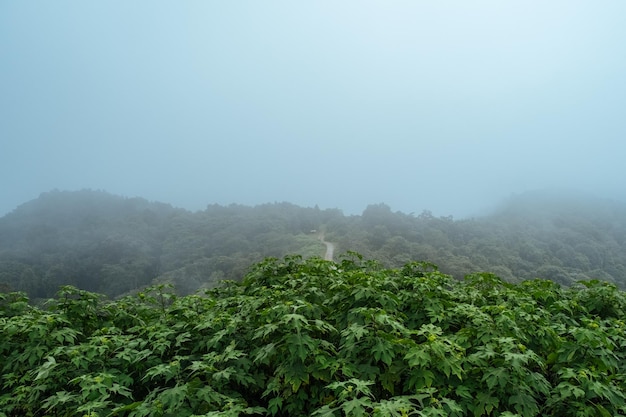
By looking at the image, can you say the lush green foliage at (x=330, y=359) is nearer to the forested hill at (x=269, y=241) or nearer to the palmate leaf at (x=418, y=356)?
the palmate leaf at (x=418, y=356)

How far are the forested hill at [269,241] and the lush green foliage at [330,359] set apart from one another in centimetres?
4242

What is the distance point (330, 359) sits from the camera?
4941 millimetres

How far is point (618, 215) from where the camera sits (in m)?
85.9

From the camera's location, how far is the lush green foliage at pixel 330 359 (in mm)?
4484

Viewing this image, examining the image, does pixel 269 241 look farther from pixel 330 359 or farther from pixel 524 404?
pixel 524 404

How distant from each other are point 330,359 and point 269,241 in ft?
229

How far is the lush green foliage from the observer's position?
14.7 ft

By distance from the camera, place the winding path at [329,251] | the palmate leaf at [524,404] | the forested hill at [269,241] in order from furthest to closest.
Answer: the winding path at [329,251] → the forested hill at [269,241] → the palmate leaf at [524,404]

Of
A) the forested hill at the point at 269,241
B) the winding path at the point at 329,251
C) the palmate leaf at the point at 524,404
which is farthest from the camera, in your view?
the winding path at the point at 329,251

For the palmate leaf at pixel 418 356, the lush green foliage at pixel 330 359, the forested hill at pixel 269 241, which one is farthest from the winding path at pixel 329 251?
the palmate leaf at pixel 418 356

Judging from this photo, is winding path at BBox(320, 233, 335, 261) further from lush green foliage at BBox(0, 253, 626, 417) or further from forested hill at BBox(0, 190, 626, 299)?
lush green foliage at BBox(0, 253, 626, 417)

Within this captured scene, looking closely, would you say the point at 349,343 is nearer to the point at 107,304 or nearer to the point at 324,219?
the point at 107,304

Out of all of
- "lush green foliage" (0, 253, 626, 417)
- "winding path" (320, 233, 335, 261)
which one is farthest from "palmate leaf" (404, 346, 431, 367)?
"winding path" (320, 233, 335, 261)

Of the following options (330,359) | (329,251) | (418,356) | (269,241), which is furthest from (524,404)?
(269,241)
